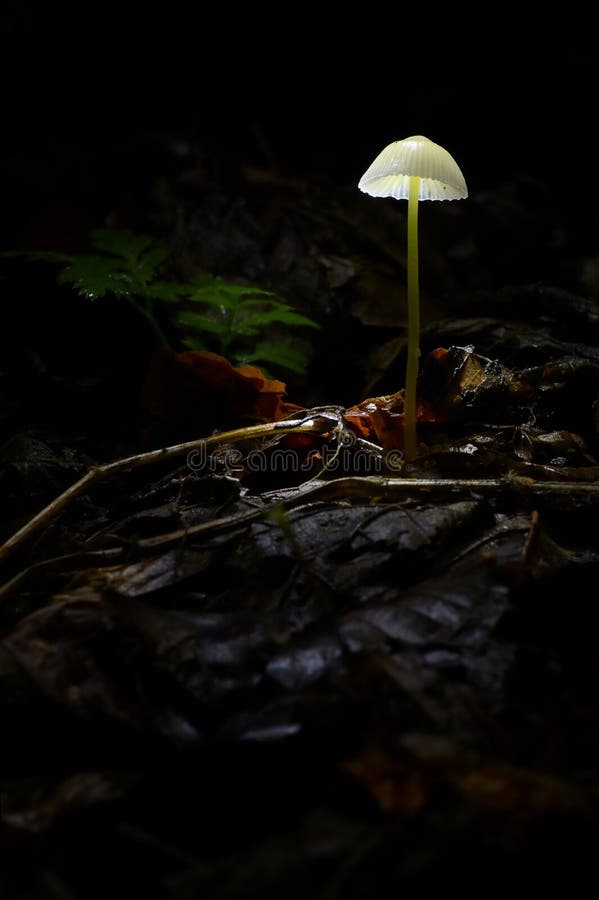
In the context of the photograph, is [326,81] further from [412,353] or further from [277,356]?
[412,353]

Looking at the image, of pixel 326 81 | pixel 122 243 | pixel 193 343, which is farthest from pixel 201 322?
pixel 326 81

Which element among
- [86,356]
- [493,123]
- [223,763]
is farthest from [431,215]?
[223,763]

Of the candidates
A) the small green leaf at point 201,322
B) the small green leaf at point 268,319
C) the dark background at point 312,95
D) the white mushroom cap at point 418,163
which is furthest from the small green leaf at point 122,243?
the dark background at point 312,95

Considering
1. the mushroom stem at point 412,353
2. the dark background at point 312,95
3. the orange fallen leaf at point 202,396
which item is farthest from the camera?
the dark background at point 312,95

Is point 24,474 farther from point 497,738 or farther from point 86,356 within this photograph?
point 497,738

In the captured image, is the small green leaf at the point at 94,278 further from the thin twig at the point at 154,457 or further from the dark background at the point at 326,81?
the dark background at the point at 326,81

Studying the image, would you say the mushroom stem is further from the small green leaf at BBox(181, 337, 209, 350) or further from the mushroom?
the small green leaf at BBox(181, 337, 209, 350)

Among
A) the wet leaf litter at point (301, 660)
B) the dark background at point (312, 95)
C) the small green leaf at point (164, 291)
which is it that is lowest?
the wet leaf litter at point (301, 660)
